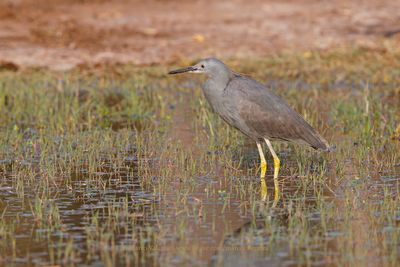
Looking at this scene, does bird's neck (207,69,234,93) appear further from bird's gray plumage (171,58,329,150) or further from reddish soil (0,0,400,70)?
reddish soil (0,0,400,70)

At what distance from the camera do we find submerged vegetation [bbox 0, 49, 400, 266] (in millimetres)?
5820

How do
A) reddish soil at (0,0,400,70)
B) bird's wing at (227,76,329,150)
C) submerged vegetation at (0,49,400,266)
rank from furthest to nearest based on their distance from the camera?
reddish soil at (0,0,400,70), bird's wing at (227,76,329,150), submerged vegetation at (0,49,400,266)

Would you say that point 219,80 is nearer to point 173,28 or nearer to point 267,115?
point 267,115

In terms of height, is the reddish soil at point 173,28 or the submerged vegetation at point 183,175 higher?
the reddish soil at point 173,28

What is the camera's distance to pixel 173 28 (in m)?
17.4

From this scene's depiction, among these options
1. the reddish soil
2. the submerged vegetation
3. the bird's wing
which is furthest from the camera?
the reddish soil

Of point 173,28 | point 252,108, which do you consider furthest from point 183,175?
point 173,28

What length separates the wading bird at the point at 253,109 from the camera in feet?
26.6

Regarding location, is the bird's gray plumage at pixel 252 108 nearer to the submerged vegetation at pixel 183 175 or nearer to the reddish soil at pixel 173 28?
the submerged vegetation at pixel 183 175

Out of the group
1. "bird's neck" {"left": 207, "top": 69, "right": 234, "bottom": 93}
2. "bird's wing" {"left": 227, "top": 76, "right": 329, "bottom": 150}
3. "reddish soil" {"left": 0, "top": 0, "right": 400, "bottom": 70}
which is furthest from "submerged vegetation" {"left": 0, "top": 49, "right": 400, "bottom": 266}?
"reddish soil" {"left": 0, "top": 0, "right": 400, "bottom": 70}

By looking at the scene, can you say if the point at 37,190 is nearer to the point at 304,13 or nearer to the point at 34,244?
the point at 34,244

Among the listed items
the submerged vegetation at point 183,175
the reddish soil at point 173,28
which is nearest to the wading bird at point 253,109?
the submerged vegetation at point 183,175

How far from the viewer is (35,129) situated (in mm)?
10609

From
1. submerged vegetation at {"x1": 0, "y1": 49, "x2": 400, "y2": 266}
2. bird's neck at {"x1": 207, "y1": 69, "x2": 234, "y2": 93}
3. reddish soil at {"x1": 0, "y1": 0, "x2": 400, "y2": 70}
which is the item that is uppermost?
reddish soil at {"x1": 0, "y1": 0, "x2": 400, "y2": 70}
